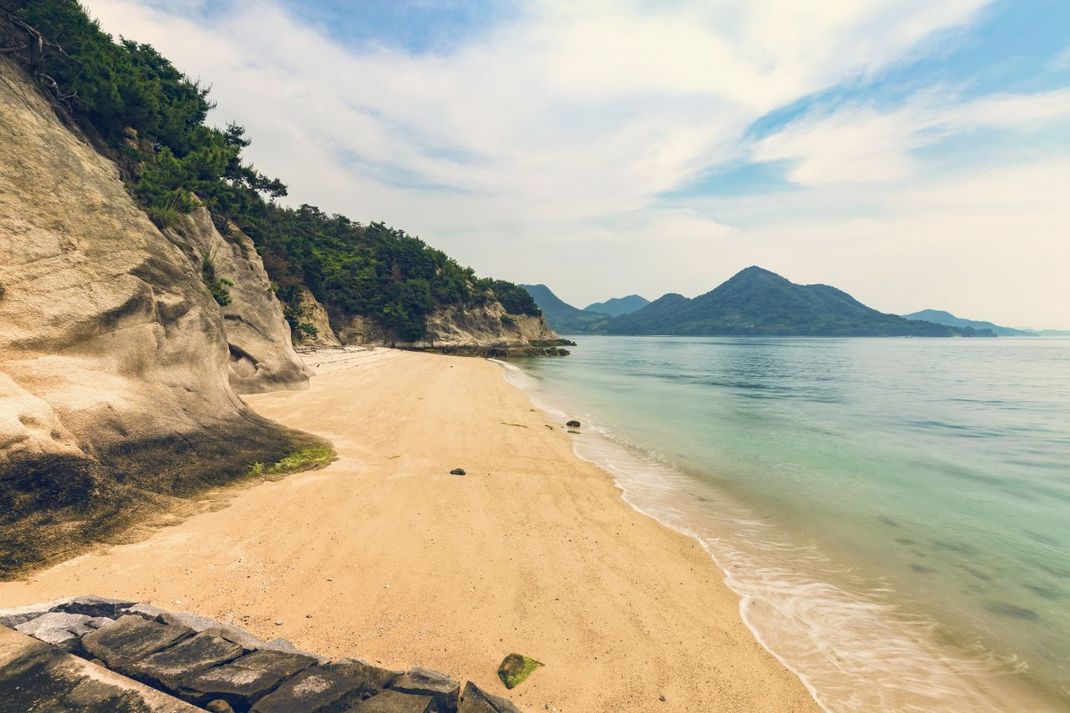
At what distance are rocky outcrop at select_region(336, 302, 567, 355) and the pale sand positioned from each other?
63372mm

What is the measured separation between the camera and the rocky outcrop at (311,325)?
43600 mm

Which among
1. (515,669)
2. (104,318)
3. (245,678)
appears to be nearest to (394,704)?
(245,678)

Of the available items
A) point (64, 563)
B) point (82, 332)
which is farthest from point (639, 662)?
point (82, 332)

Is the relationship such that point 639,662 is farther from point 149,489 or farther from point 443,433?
point 443,433

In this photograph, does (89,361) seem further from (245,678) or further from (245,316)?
(245,316)

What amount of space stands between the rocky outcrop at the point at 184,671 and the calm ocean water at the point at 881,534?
4.49 m

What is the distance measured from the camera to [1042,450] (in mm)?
17828

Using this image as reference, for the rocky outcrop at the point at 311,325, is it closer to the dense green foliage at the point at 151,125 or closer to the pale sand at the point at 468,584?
the dense green foliage at the point at 151,125

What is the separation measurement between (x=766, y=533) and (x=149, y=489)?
1117cm

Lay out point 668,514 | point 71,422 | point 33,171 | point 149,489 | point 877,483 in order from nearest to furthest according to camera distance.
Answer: point 71,422
point 149,489
point 33,171
point 668,514
point 877,483

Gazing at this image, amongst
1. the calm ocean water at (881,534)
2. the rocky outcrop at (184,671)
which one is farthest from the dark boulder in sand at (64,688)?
the calm ocean water at (881,534)

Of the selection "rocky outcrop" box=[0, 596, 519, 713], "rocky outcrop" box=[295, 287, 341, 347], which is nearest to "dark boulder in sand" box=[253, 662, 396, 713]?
"rocky outcrop" box=[0, 596, 519, 713]

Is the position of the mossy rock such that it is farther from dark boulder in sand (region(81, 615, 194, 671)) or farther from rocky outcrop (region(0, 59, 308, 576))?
rocky outcrop (region(0, 59, 308, 576))

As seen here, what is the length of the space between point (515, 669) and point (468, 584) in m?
1.63
